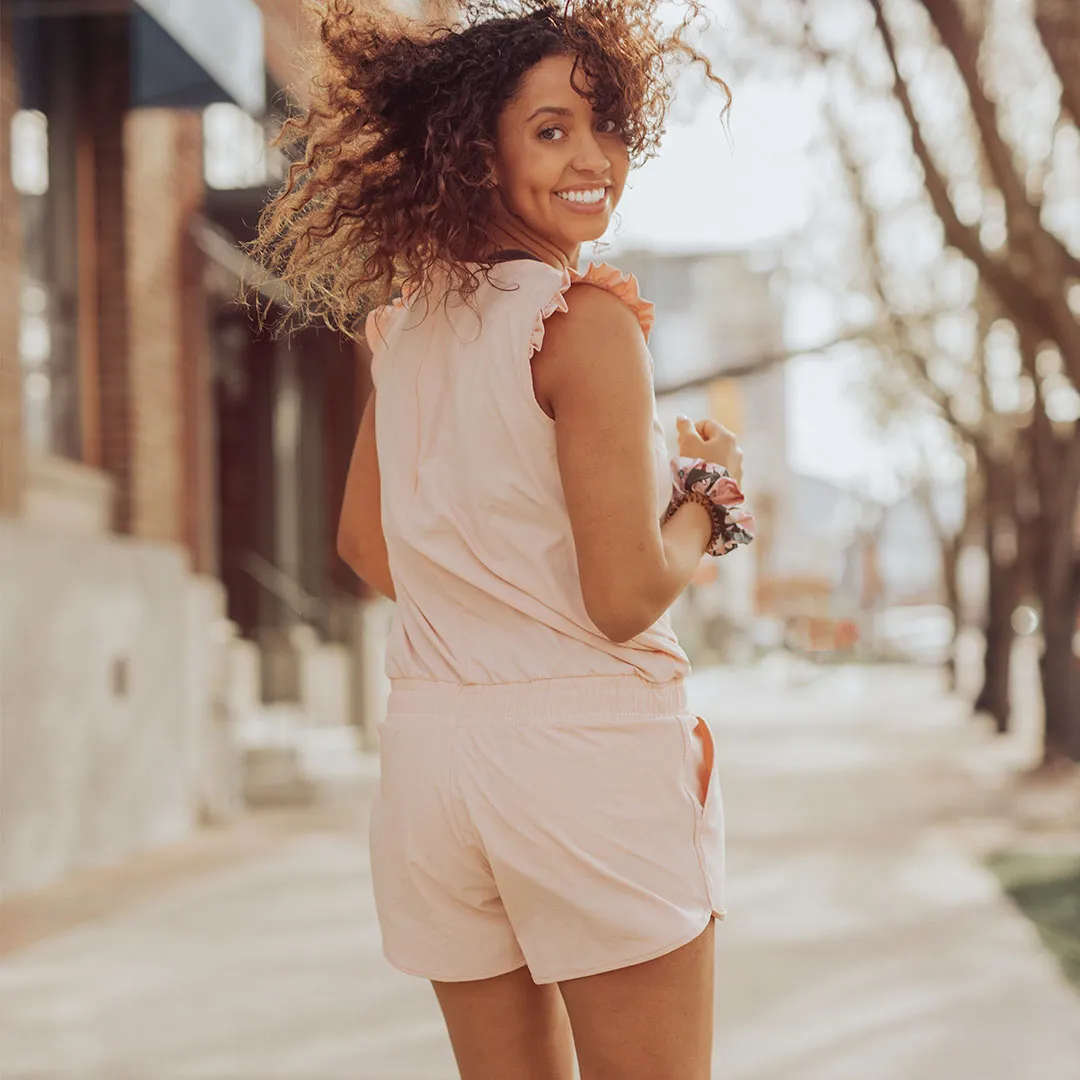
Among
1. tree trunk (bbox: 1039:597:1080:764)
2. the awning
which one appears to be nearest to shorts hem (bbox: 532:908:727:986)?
the awning

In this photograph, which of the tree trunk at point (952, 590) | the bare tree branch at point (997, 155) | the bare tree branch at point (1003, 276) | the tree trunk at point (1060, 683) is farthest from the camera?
the tree trunk at point (952, 590)

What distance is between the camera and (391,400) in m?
2.01

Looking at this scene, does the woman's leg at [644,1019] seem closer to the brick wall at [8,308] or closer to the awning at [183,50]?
the brick wall at [8,308]

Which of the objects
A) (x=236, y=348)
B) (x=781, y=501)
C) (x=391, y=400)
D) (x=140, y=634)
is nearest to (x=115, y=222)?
(x=140, y=634)

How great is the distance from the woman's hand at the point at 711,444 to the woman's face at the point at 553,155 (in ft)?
0.97

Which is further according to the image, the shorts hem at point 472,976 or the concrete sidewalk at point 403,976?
the concrete sidewalk at point 403,976

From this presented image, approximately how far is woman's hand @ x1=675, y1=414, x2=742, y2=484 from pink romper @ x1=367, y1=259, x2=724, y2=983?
0.45 feet

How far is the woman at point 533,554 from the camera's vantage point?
5.87 ft

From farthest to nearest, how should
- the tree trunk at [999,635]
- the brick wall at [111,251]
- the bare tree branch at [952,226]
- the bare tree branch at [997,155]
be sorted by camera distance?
the tree trunk at [999,635] < the brick wall at [111,251] < the bare tree branch at [952,226] < the bare tree branch at [997,155]

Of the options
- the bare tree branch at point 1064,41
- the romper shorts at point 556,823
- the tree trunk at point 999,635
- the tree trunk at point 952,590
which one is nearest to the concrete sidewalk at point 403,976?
the romper shorts at point 556,823

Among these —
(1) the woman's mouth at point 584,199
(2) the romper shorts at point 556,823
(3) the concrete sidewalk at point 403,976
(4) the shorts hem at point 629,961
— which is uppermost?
(1) the woman's mouth at point 584,199

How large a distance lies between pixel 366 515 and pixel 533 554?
1.46ft

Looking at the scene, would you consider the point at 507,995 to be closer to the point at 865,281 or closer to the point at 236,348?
the point at 236,348

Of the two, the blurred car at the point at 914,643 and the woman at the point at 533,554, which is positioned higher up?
the woman at the point at 533,554
